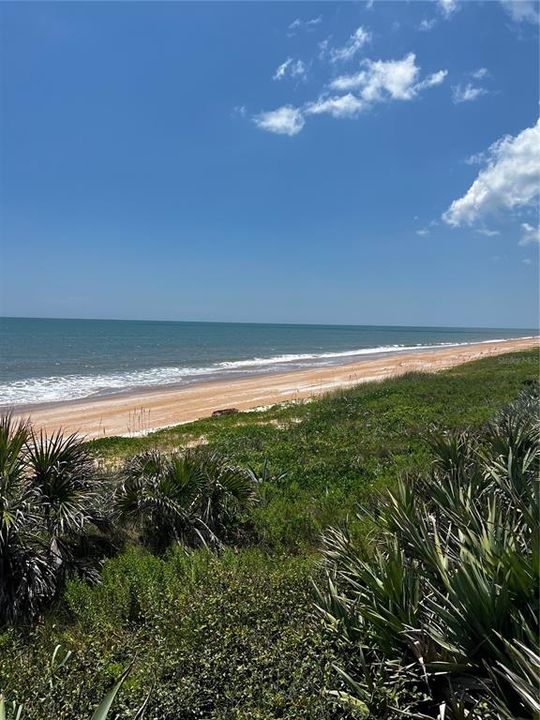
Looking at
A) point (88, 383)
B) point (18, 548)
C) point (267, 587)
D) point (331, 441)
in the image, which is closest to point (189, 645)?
point (267, 587)

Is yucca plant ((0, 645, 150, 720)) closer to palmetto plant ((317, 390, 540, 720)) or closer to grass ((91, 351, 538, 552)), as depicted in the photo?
palmetto plant ((317, 390, 540, 720))

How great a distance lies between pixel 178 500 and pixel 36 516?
71.4 inches

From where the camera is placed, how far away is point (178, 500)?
244 inches

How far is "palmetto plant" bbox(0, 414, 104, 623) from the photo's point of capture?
4.74 m

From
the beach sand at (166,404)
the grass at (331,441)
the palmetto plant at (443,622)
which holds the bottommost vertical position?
the beach sand at (166,404)

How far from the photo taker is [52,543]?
17.1ft

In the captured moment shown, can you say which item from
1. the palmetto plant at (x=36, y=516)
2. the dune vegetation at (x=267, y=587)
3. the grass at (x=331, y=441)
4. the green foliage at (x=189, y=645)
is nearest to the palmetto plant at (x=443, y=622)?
the dune vegetation at (x=267, y=587)

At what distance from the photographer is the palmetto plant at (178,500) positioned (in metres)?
6.06

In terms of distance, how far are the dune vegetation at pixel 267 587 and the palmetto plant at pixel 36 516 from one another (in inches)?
0.8

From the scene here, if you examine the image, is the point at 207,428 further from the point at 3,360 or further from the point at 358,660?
the point at 3,360

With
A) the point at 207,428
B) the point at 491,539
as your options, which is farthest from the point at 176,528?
the point at 207,428

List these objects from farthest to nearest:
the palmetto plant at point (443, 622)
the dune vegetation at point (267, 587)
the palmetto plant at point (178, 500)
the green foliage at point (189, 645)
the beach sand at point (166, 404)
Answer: the beach sand at point (166, 404), the palmetto plant at point (178, 500), the green foliage at point (189, 645), the dune vegetation at point (267, 587), the palmetto plant at point (443, 622)

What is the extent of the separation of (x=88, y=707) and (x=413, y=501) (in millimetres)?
3136

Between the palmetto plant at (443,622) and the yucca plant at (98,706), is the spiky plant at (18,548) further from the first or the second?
the palmetto plant at (443,622)
